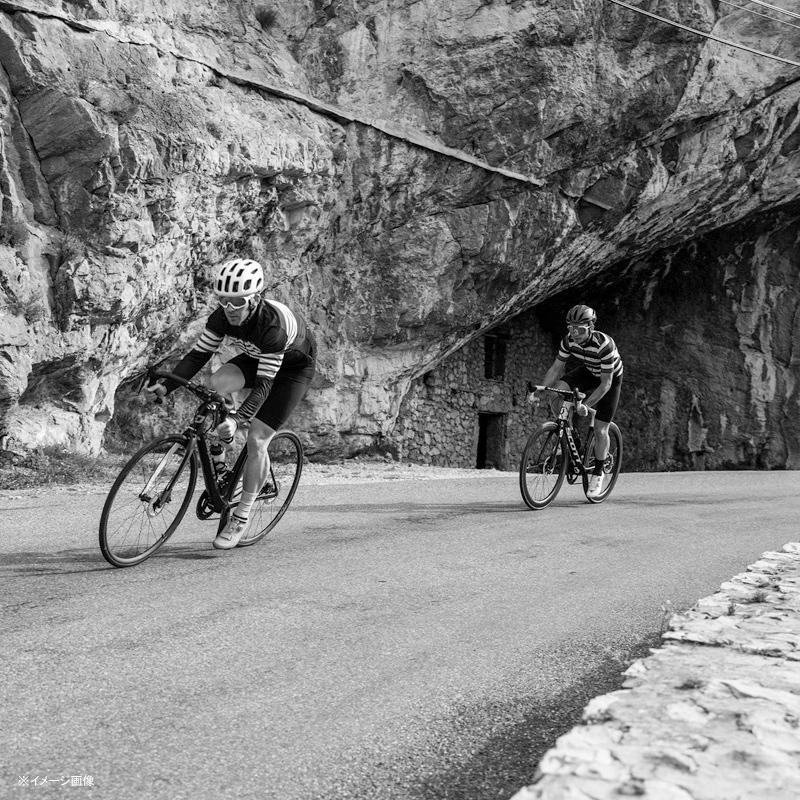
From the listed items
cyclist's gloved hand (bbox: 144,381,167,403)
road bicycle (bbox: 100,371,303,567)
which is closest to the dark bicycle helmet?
road bicycle (bbox: 100,371,303,567)

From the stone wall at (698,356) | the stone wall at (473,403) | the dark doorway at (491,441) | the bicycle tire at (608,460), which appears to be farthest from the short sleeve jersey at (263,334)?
the dark doorway at (491,441)

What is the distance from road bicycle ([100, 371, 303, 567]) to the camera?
15.9 ft

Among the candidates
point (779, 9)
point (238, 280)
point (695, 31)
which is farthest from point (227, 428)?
point (779, 9)

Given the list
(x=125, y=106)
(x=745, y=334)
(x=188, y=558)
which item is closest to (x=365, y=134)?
(x=125, y=106)

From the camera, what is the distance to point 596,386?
880 cm

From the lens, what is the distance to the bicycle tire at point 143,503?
4.79 meters

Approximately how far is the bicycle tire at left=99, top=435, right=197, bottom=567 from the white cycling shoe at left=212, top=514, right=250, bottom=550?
38cm

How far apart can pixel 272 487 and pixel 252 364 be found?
0.98 meters

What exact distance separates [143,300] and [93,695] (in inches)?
369

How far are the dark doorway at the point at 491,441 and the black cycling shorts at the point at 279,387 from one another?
16637mm

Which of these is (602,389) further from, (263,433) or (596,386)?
(263,433)

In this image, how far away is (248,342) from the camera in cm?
549

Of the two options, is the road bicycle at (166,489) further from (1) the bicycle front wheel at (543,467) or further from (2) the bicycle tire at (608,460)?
(2) the bicycle tire at (608,460)

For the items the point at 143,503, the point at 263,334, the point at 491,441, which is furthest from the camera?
the point at 491,441
